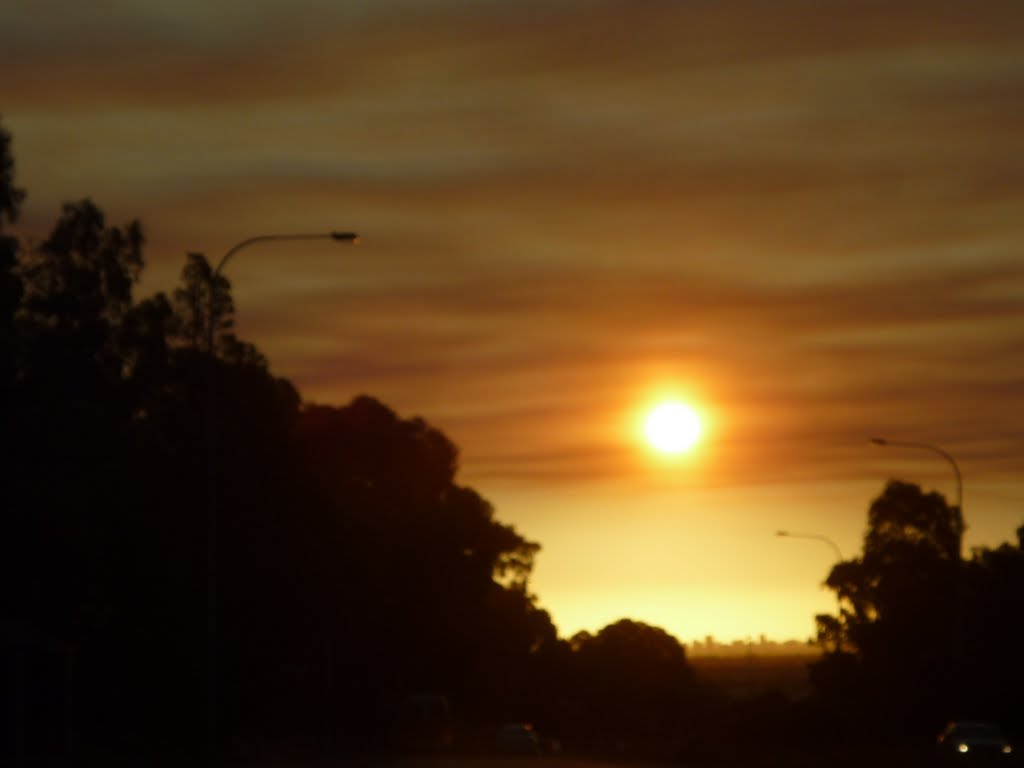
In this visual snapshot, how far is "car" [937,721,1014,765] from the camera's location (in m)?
52.4

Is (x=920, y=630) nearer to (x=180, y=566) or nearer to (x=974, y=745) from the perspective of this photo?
(x=974, y=745)

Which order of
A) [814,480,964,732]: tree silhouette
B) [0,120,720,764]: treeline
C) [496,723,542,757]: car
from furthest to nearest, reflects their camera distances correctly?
[814,480,964,732]: tree silhouette, [496,723,542,757]: car, [0,120,720,764]: treeline

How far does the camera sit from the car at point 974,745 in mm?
52366

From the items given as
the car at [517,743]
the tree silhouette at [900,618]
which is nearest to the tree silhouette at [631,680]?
the tree silhouette at [900,618]

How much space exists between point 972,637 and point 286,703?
30.3 metres

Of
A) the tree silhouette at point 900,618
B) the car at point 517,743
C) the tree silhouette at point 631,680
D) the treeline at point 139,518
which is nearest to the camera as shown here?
the treeline at point 139,518

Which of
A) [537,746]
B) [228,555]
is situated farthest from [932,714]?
[228,555]

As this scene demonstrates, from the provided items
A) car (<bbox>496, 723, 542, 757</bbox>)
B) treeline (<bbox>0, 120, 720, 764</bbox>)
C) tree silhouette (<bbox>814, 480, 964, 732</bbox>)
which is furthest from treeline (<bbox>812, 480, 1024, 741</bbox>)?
treeline (<bbox>0, 120, 720, 764</bbox>)

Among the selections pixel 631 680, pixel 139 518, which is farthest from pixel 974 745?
pixel 631 680

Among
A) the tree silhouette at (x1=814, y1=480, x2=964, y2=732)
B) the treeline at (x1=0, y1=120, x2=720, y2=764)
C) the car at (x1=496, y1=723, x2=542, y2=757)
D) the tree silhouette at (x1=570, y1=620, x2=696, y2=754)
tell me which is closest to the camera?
the treeline at (x1=0, y1=120, x2=720, y2=764)

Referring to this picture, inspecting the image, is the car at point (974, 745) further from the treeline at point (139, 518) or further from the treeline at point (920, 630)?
the treeline at point (139, 518)

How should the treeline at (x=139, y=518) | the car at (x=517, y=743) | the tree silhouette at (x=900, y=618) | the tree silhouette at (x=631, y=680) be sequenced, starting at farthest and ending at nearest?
1. the tree silhouette at (x=631, y=680)
2. the tree silhouette at (x=900, y=618)
3. the car at (x=517, y=743)
4. the treeline at (x=139, y=518)

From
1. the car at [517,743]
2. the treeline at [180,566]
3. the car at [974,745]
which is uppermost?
the treeline at [180,566]

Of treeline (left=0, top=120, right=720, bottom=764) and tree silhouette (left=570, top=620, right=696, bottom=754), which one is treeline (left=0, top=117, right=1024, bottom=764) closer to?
treeline (left=0, top=120, right=720, bottom=764)
